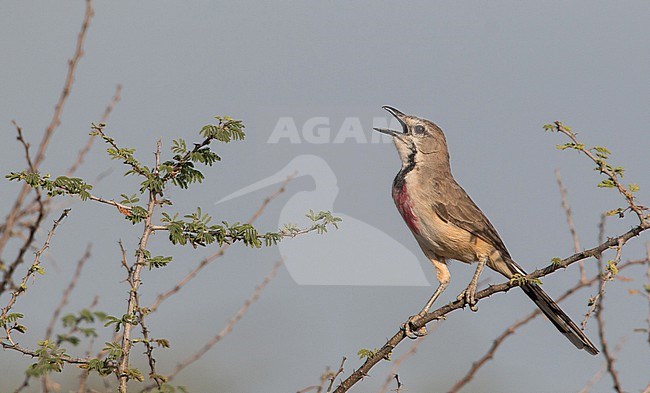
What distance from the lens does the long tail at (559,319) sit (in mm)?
4145

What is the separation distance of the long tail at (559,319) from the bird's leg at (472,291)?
0.79ft

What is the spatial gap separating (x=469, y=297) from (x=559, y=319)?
2.57ft

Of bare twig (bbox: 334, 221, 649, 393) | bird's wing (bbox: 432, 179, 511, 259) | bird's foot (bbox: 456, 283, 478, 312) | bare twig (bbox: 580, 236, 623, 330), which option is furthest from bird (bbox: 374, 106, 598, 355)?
bare twig (bbox: 580, 236, 623, 330)

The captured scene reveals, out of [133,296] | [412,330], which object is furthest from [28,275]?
[412,330]

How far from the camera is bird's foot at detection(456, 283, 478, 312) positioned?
142 inches

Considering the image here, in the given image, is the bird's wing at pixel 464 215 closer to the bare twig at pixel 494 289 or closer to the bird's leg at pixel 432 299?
the bird's leg at pixel 432 299

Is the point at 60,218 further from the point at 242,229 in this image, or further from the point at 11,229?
the point at 11,229

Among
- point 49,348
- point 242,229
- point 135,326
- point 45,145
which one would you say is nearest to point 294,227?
point 242,229

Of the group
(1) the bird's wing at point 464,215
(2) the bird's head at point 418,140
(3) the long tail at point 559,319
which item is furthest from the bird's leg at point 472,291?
(2) the bird's head at point 418,140

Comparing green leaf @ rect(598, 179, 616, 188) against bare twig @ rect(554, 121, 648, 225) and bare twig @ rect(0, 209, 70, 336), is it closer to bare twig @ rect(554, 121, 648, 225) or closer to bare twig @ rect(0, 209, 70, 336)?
bare twig @ rect(554, 121, 648, 225)

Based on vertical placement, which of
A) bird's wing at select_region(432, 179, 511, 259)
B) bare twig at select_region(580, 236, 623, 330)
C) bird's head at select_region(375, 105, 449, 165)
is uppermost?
bird's head at select_region(375, 105, 449, 165)

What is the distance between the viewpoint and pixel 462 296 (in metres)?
3.87

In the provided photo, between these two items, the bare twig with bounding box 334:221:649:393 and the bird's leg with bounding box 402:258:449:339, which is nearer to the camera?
the bare twig with bounding box 334:221:649:393

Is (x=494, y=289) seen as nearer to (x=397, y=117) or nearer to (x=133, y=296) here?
(x=133, y=296)
